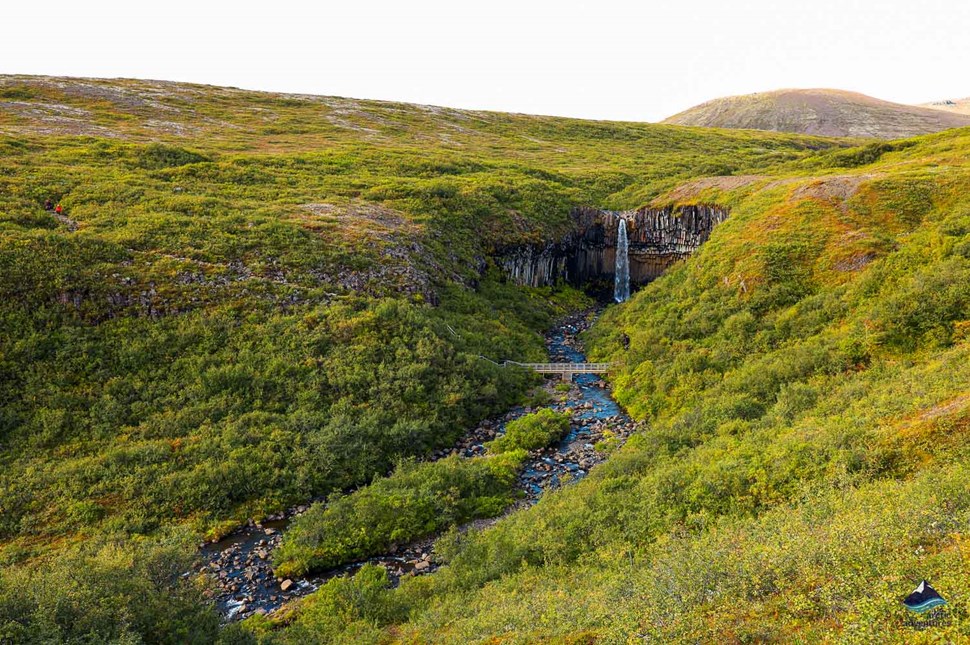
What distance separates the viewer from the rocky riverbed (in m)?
21.7

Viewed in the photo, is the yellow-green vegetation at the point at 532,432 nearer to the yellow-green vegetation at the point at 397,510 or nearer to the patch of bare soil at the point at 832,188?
the yellow-green vegetation at the point at 397,510

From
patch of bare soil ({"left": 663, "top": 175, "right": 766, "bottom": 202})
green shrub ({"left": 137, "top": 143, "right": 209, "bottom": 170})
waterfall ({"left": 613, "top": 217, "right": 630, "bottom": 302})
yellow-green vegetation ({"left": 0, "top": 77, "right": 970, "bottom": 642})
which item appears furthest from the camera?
waterfall ({"left": 613, "top": 217, "right": 630, "bottom": 302})

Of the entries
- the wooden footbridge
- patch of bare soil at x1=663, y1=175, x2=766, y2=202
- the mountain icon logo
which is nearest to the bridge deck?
the wooden footbridge

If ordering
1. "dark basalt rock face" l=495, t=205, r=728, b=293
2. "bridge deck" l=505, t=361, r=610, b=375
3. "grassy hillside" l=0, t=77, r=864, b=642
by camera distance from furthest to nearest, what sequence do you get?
1. "dark basalt rock face" l=495, t=205, r=728, b=293
2. "bridge deck" l=505, t=361, r=610, b=375
3. "grassy hillside" l=0, t=77, r=864, b=642

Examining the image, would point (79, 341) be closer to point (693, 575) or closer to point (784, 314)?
point (693, 575)

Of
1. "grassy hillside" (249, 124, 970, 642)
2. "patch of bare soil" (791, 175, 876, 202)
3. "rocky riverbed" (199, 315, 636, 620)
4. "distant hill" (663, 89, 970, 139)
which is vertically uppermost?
"distant hill" (663, 89, 970, 139)

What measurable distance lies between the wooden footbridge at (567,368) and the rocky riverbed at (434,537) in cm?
70

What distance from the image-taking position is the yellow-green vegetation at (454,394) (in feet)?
43.1

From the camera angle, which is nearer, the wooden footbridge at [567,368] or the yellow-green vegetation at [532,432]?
the yellow-green vegetation at [532,432]

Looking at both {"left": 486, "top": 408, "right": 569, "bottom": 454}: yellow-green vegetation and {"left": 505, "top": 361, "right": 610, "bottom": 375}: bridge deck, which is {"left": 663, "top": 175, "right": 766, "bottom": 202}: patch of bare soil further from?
{"left": 486, "top": 408, "right": 569, "bottom": 454}: yellow-green vegetation

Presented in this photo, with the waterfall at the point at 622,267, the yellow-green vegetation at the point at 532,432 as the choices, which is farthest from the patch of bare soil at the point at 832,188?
the yellow-green vegetation at the point at 532,432

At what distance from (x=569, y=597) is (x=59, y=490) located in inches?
981

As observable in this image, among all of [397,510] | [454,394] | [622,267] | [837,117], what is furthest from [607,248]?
[837,117]

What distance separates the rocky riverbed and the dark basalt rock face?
2088cm
